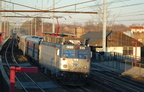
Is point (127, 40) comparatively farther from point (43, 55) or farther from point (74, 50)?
point (74, 50)

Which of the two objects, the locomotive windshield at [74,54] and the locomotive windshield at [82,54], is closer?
the locomotive windshield at [74,54]

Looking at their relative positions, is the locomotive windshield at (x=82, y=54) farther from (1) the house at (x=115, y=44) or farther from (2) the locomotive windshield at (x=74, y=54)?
(1) the house at (x=115, y=44)

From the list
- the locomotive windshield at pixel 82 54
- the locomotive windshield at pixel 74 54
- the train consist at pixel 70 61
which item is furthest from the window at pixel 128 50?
the locomotive windshield at pixel 74 54

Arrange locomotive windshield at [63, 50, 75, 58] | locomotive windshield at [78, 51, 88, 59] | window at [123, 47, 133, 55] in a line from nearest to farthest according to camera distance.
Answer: locomotive windshield at [63, 50, 75, 58] → locomotive windshield at [78, 51, 88, 59] → window at [123, 47, 133, 55]

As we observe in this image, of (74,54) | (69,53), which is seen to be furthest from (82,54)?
(69,53)

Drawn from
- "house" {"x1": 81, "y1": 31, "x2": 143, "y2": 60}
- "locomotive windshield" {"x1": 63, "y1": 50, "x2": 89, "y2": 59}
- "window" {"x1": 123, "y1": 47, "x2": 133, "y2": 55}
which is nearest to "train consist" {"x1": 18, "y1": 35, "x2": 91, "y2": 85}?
"locomotive windshield" {"x1": 63, "y1": 50, "x2": 89, "y2": 59}

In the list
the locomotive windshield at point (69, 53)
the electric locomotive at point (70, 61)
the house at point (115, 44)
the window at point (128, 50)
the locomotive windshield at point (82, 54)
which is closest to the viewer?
the electric locomotive at point (70, 61)

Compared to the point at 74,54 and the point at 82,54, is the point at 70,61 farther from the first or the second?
the point at 82,54

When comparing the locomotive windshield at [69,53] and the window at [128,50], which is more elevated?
the locomotive windshield at [69,53]

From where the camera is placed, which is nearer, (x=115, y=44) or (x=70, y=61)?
(x=70, y=61)

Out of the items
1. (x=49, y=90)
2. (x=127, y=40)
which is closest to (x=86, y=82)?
(x=49, y=90)

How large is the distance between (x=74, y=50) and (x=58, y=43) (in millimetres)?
1423

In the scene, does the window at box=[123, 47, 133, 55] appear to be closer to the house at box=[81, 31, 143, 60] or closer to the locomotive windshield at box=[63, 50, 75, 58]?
the house at box=[81, 31, 143, 60]

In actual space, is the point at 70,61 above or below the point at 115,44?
below
